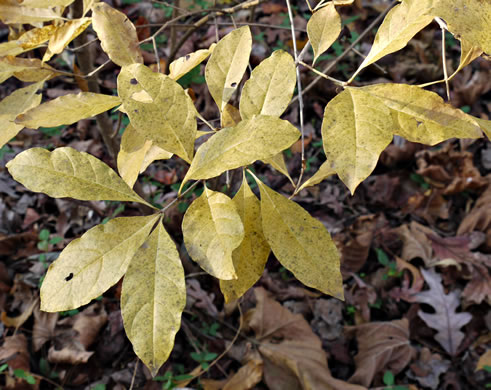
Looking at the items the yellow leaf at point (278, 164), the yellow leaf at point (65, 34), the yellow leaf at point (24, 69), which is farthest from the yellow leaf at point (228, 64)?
the yellow leaf at point (24, 69)

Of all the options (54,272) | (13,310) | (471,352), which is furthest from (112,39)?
(471,352)

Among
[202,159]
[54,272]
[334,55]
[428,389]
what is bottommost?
[428,389]

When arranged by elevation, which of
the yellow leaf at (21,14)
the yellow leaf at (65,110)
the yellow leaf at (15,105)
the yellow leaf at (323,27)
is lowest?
the yellow leaf at (15,105)

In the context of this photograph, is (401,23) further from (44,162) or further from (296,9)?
(296,9)

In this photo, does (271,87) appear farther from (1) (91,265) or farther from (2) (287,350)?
(2) (287,350)

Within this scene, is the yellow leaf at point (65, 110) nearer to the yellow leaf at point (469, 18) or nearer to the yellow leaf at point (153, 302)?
the yellow leaf at point (153, 302)

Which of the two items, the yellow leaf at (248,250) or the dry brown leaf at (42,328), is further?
the dry brown leaf at (42,328)

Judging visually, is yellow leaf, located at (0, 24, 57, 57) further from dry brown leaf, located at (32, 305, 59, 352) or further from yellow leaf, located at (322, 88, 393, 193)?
dry brown leaf, located at (32, 305, 59, 352)

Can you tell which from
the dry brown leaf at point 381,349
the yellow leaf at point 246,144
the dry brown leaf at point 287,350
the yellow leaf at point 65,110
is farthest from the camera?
the dry brown leaf at point 381,349
